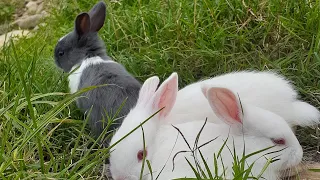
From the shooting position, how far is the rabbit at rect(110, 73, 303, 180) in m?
2.62

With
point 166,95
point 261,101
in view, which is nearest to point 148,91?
point 166,95

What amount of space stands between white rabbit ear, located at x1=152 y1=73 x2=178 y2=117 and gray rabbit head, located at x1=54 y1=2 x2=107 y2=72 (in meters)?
1.22

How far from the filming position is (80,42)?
422 cm

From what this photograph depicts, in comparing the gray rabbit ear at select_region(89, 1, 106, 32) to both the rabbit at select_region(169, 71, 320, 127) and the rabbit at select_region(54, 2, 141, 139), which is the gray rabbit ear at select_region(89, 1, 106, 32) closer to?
the rabbit at select_region(54, 2, 141, 139)

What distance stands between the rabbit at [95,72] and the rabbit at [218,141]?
0.90 feet

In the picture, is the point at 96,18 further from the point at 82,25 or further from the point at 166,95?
the point at 166,95

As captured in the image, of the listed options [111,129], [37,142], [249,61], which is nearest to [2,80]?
[111,129]

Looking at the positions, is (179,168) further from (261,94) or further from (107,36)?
(107,36)

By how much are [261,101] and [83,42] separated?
167 cm

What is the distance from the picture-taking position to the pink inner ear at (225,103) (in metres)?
2.62

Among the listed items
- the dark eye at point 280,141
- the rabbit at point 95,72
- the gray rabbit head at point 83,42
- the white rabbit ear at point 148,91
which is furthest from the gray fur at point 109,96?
the dark eye at point 280,141

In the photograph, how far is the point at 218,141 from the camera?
2.71 metres

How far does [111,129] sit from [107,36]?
1470mm

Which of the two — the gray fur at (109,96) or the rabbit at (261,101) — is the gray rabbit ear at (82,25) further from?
the rabbit at (261,101)
